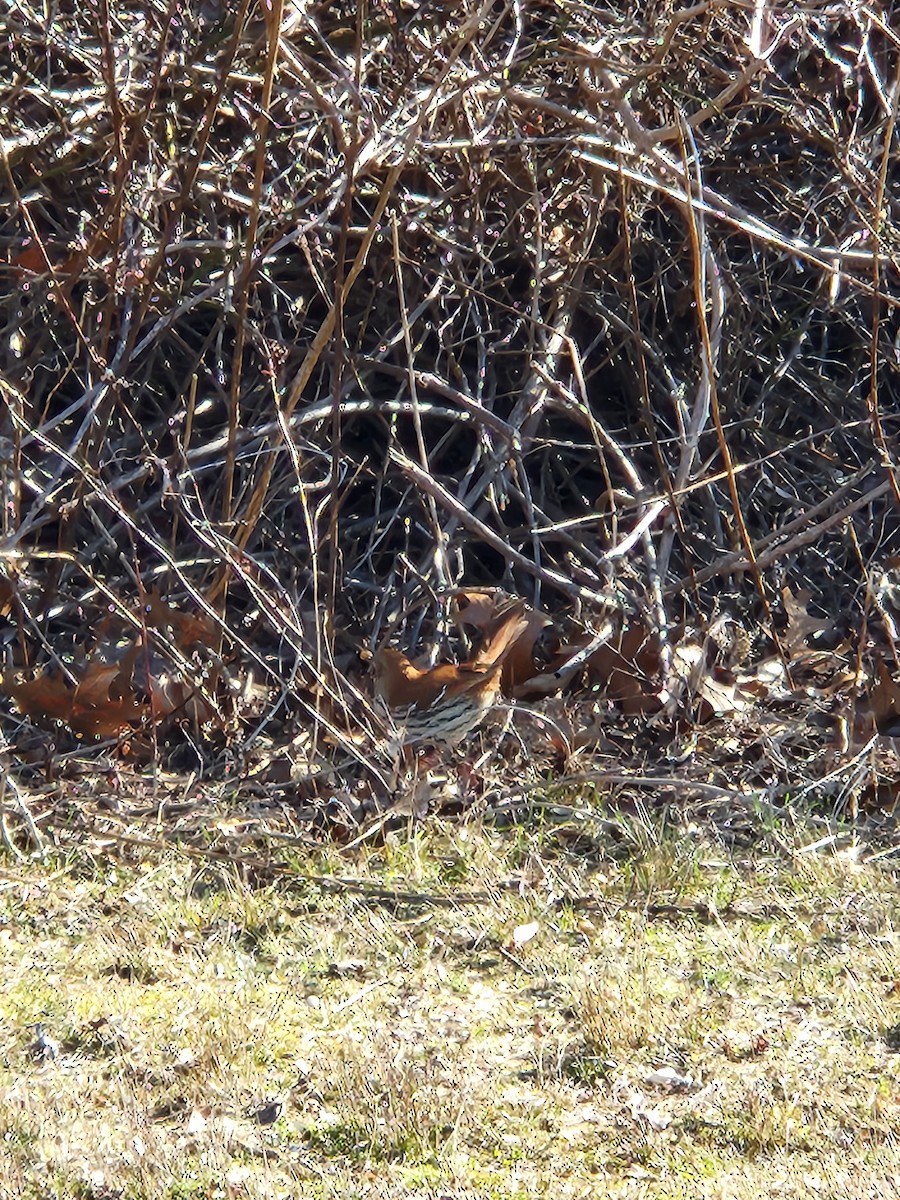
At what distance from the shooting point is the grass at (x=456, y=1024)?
295 cm

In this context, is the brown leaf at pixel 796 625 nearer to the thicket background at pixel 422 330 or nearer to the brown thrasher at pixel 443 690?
the thicket background at pixel 422 330

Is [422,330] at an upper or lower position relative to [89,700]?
upper

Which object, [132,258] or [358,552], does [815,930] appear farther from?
[132,258]

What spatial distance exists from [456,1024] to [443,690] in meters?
1.16

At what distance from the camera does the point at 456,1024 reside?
3.42 m

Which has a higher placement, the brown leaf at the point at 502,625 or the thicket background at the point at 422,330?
the thicket background at the point at 422,330

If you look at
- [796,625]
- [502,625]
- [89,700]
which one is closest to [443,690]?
[502,625]

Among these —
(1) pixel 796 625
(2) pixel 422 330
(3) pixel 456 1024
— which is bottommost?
(1) pixel 796 625

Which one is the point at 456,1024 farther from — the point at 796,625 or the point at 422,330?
the point at 422,330

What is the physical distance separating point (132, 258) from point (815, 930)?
2631 mm

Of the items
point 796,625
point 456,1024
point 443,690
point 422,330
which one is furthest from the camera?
point 422,330

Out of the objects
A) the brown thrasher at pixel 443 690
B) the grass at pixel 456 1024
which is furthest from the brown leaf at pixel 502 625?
the grass at pixel 456 1024

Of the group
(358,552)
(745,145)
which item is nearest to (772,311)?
(745,145)

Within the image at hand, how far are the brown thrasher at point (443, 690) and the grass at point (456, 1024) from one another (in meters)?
0.28
